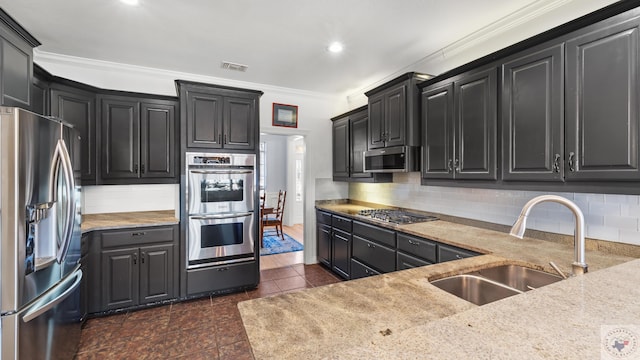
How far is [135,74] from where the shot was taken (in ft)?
11.4

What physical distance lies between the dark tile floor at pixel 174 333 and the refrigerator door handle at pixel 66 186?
1.00 m

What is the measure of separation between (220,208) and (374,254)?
1.83m

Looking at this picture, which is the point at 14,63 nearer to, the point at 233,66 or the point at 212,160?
the point at 212,160

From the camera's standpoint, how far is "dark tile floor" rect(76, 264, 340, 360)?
2.28 m

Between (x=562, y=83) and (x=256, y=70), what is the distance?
3.06m

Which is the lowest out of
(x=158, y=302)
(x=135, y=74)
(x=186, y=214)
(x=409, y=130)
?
(x=158, y=302)

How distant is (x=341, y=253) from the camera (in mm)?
3799

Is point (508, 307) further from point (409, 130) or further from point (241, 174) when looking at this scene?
point (241, 174)

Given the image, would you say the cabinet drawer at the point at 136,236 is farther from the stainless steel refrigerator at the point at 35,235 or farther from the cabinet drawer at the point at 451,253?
the cabinet drawer at the point at 451,253

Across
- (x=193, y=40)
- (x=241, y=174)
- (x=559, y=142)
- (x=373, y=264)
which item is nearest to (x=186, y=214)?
A: (x=241, y=174)

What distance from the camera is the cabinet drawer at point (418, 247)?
2353mm

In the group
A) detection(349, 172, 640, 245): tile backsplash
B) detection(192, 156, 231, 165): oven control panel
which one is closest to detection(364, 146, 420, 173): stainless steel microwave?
detection(349, 172, 640, 245): tile backsplash

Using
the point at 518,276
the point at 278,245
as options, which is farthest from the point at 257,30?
the point at 278,245

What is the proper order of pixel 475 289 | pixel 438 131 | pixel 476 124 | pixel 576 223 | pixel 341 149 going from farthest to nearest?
pixel 341 149, pixel 438 131, pixel 476 124, pixel 475 289, pixel 576 223
